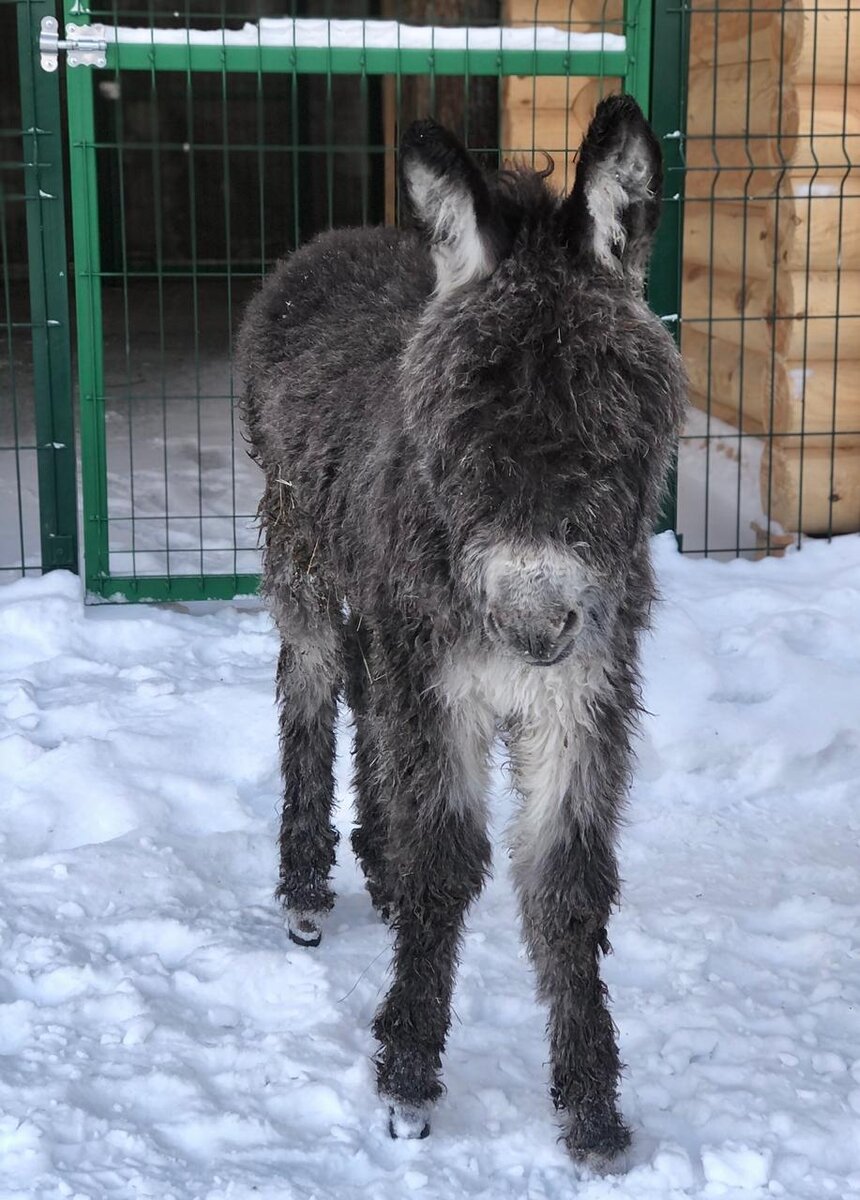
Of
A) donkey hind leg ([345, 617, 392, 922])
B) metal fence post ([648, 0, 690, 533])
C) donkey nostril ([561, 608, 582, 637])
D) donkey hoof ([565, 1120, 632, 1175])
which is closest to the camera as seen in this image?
donkey nostril ([561, 608, 582, 637])

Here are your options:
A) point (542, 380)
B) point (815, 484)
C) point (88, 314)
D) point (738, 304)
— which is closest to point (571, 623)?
point (542, 380)

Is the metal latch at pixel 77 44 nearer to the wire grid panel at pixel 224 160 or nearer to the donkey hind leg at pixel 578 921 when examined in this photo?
the wire grid panel at pixel 224 160

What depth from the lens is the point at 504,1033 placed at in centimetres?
313

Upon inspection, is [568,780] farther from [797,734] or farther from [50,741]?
[50,741]

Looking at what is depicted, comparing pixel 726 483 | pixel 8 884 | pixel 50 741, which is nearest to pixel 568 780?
pixel 8 884

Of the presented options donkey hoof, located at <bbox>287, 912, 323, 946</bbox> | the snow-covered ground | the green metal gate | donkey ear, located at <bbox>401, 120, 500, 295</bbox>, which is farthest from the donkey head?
the green metal gate

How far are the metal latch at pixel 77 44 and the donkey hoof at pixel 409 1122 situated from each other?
3874mm

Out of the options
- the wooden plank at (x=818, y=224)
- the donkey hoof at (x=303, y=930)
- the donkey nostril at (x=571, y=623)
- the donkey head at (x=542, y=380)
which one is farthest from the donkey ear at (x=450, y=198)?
the wooden plank at (x=818, y=224)

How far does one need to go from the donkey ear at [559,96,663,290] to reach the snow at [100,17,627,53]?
321 centimetres

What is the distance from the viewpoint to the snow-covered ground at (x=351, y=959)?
8.86 feet

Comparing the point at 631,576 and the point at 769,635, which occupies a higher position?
→ the point at 631,576

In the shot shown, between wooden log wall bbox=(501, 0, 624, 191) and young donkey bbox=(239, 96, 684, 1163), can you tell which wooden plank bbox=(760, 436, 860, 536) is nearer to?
wooden log wall bbox=(501, 0, 624, 191)

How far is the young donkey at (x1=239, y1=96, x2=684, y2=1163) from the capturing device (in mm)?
2314

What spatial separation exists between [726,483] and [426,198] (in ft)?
15.8
